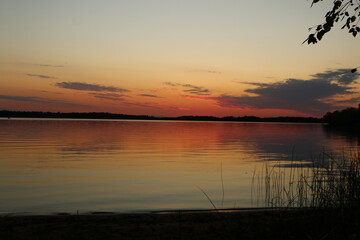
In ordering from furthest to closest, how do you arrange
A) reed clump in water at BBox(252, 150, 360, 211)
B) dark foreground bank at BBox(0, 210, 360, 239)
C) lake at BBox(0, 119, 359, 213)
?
lake at BBox(0, 119, 359, 213), reed clump in water at BBox(252, 150, 360, 211), dark foreground bank at BBox(0, 210, 360, 239)

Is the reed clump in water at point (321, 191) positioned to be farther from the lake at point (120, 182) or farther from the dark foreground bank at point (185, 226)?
the lake at point (120, 182)

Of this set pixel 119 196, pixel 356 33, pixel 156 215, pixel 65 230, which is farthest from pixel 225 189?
pixel 356 33

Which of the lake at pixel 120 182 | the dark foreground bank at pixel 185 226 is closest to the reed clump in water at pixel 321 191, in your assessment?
the dark foreground bank at pixel 185 226

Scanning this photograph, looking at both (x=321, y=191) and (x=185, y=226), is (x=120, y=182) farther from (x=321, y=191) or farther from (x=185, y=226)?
(x=321, y=191)

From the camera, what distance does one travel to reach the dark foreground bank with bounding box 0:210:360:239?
7.57m

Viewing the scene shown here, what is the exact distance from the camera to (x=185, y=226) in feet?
29.4

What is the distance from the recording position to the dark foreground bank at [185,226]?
7.57 meters

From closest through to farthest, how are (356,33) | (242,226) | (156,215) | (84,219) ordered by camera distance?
(356,33), (242,226), (84,219), (156,215)

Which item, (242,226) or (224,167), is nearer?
(242,226)

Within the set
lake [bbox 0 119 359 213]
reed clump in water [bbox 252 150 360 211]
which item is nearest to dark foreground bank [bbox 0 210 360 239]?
reed clump in water [bbox 252 150 360 211]

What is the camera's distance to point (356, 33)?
673cm

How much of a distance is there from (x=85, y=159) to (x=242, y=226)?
2115 centimetres

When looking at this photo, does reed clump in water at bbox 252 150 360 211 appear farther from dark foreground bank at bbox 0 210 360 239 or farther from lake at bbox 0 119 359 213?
lake at bbox 0 119 359 213

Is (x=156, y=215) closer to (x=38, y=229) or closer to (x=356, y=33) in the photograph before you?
(x=38, y=229)
